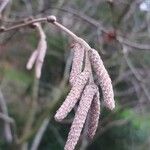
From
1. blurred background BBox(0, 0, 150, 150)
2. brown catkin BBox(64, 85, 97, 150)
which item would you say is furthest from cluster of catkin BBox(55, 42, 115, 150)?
blurred background BBox(0, 0, 150, 150)

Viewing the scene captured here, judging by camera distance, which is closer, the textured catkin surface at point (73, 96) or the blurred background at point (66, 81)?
the textured catkin surface at point (73, 96)

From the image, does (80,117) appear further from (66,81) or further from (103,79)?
(66,81)

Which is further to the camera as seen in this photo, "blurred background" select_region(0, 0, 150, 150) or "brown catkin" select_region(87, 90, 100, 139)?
"blurred background" select_region(0, 0, 150, 150)

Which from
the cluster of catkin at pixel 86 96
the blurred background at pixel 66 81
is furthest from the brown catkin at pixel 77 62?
the blurred background at pixel 66 81

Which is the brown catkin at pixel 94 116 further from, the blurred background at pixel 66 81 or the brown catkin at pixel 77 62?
the blurred background at pixel 66 81

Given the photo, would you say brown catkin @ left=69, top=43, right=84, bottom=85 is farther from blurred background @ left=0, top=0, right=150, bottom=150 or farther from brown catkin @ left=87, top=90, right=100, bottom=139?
blurred background @ left=0, top=0, right=150, bottom=150

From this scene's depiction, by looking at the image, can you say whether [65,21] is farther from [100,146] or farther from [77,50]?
[77,50]

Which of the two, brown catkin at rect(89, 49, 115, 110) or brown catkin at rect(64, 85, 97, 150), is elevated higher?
brown catkin at rect(89, 49, 115, 110)
